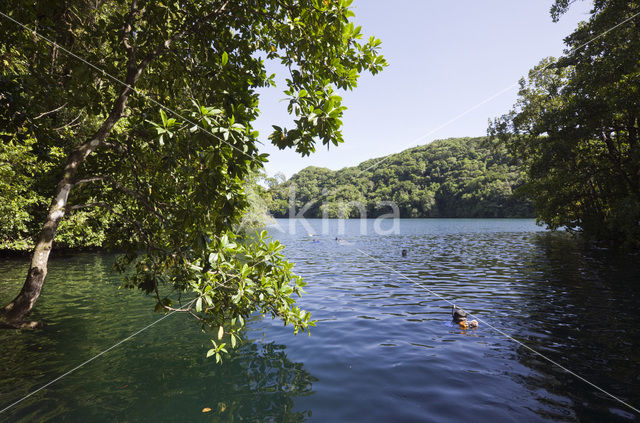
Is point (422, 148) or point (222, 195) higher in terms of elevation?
point (422, 148)

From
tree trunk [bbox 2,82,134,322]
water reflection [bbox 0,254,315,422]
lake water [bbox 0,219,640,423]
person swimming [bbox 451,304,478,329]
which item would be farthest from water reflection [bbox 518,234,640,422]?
tree trunk [bbox 2,82,134,322]

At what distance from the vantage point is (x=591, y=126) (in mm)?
21953

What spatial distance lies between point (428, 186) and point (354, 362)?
163082 millimetres

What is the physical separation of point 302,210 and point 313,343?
168388 mm

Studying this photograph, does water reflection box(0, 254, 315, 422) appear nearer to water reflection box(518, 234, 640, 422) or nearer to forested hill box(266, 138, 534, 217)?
water reflection box(518, 234, 640, 422)

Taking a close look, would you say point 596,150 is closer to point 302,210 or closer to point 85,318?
point 85,318

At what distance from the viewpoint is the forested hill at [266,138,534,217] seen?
130 m

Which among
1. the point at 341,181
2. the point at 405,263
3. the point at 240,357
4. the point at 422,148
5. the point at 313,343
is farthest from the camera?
the point at 422,148

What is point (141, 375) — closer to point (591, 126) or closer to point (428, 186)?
point (591, 126)

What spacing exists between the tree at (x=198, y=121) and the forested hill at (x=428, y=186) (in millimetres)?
116591

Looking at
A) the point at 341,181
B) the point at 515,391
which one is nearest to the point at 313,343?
the point at 515,391

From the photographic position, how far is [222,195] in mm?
5297

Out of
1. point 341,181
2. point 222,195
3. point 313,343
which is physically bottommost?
point 313,343

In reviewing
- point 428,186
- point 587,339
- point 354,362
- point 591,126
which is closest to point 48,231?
point 354,362
